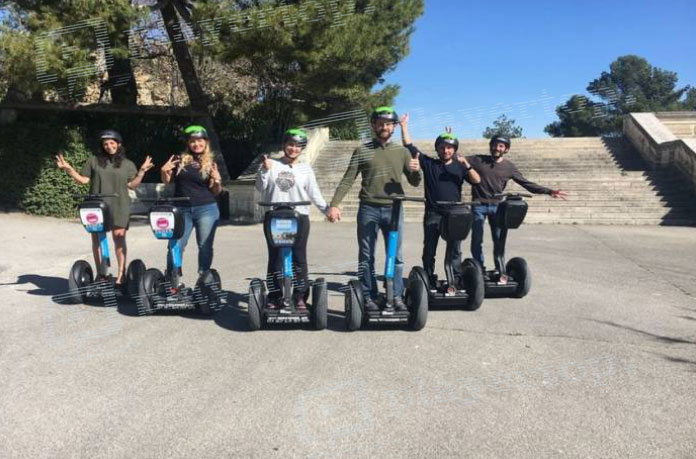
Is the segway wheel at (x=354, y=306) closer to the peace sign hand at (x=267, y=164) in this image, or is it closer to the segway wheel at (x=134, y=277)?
the peace sign hand at (x=267, y=164)

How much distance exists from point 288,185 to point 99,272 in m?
2.68

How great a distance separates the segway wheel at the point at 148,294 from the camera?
5180 mm

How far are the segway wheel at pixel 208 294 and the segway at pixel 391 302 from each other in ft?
4.66

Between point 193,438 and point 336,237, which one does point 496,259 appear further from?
point 336,237

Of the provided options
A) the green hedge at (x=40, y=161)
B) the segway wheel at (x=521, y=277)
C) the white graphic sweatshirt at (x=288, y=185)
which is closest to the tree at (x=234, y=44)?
the green hedge at (x=40, y=161)

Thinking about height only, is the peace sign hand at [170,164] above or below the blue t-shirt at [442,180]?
above

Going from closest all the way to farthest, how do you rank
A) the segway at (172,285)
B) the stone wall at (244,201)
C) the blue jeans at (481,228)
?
the segway at (172,285) → the blue jeans at (481,228) → the stone wall at (244,201)

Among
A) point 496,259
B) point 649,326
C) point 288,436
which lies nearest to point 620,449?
point 288,436

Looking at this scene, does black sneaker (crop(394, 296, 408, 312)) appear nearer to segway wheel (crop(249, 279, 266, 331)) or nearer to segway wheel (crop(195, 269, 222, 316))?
segway wheel (crop(249, 279, 266, 331))

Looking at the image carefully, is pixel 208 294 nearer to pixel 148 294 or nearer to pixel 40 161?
pixel 148 294

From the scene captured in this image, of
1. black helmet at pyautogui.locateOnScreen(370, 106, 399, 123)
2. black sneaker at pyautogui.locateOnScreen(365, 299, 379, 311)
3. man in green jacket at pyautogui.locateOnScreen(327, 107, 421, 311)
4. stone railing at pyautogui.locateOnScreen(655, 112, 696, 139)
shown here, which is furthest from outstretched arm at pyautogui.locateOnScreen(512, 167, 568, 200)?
stone railing at pyautogui.locateOnScreen(655, 112, 696, 139)

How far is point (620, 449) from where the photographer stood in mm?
2775

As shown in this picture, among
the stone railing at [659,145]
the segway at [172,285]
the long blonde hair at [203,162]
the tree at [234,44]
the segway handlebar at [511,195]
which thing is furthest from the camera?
the stone railing at [659,145]

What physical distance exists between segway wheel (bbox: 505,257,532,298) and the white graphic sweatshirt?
103 inches
